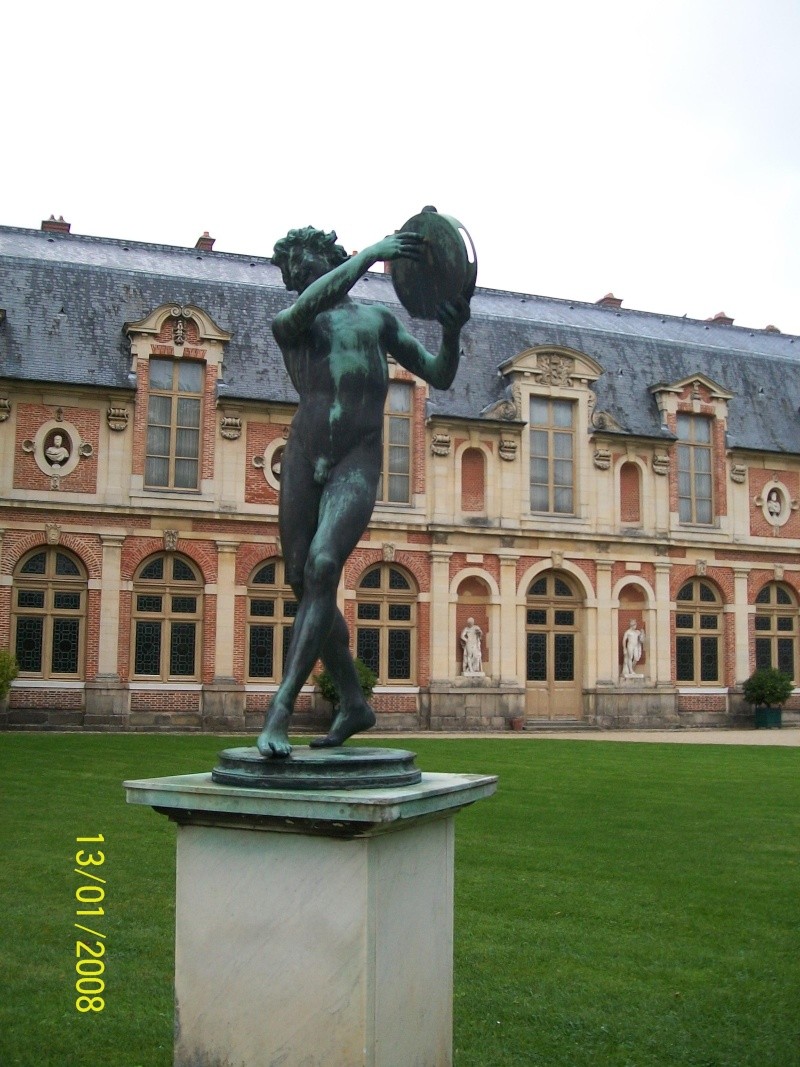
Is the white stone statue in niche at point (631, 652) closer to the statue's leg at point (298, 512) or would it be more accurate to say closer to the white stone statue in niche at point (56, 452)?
the white stone statue in niche at point (56, 452)

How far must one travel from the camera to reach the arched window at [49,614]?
2656cm

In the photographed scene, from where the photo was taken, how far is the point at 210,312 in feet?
97.8

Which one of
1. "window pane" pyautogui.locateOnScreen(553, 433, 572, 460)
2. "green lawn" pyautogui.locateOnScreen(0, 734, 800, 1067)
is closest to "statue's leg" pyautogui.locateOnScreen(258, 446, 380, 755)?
"green lawn" pyautogui.locateOnScreen(0, 734, 800, 1067)

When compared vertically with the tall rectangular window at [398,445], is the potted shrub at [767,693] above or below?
below

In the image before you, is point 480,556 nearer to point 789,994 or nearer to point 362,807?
point 789,994

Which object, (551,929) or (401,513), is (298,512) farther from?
(401,513)

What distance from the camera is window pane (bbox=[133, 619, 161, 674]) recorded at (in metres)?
27.4

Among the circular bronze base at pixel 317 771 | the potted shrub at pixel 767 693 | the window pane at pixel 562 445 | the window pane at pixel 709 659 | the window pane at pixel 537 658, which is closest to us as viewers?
the circular bronze base at pixel 317 771

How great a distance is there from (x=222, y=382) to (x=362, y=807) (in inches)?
983

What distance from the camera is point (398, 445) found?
98.2 ft

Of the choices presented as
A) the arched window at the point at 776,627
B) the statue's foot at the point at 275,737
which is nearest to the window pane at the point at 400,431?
the arched window at the point at 776,627

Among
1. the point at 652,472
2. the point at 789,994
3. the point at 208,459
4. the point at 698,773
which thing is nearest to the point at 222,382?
the point at 208,459

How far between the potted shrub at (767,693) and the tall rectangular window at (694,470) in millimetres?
4373
